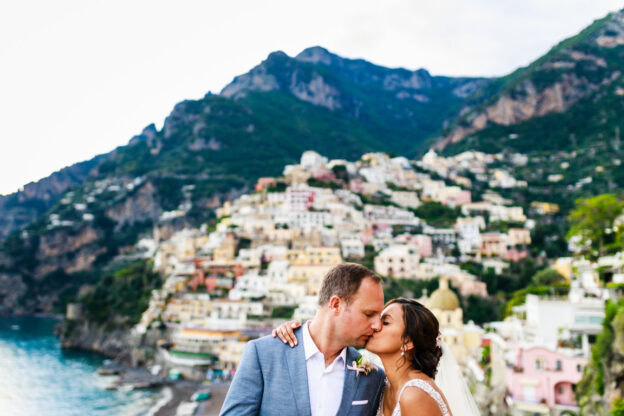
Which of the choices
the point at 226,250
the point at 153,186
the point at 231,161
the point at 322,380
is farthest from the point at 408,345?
the point at 231,161

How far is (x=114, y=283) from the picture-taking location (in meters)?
70.2

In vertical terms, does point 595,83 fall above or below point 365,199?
above

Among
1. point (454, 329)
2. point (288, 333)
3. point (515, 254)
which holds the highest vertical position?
point (288, 333)

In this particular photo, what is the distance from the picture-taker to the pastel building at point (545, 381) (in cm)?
2081

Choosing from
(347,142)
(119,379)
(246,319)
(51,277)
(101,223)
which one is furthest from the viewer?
(347,142)

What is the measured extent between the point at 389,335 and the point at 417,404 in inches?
17.7

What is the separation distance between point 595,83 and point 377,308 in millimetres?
153940

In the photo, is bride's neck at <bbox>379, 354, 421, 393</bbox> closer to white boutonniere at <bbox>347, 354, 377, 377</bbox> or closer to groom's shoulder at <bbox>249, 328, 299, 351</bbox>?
white boutonniere at <bbox>347, 354, 377, 377</bbox>

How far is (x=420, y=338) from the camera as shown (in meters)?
3.32

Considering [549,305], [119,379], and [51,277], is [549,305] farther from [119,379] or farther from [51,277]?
[51,277]

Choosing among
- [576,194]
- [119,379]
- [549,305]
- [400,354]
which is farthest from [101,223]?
[400,354]

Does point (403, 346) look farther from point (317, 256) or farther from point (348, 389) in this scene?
point (317, 256)

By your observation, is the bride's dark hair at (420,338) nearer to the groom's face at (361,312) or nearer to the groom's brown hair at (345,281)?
the groom's face at (361,312)

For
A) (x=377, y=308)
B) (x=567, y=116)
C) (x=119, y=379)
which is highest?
(x=567, y=116)
